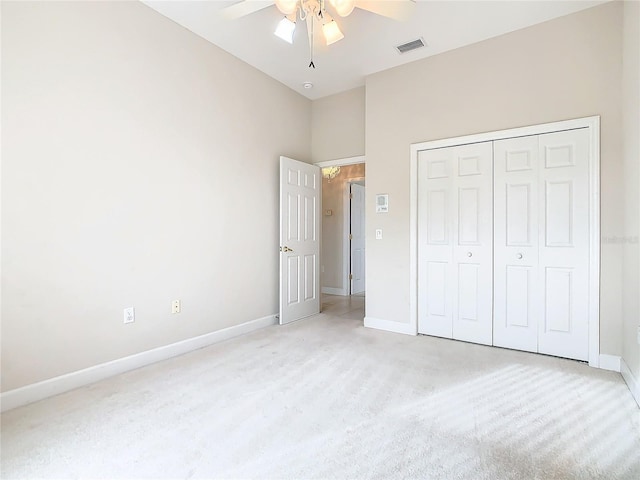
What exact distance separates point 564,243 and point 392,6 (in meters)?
2.38

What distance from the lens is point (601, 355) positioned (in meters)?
2.67

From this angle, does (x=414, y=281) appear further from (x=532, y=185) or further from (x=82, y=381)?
(x=82, y=381)

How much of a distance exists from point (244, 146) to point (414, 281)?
242 cm

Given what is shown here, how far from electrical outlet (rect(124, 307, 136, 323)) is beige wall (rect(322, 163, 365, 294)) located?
13.4ft

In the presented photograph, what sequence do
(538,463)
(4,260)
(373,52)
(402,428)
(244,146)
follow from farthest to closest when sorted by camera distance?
(244,146), (373,52), (4,260), (402,428), (538,463)

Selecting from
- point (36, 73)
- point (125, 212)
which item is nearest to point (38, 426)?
point (125, 212)

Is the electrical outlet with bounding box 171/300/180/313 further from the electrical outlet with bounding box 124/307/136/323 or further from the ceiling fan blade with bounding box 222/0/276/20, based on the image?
the ceiling fan blade with bounding box 222/0/276/20

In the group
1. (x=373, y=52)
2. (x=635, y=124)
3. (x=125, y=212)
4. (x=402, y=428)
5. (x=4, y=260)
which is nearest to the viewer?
(x=402, y=428)

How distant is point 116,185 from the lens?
2.56 meters

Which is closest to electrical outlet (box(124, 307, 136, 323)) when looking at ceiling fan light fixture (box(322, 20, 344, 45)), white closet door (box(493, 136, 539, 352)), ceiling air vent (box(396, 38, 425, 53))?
ceiling fan light fixture (box(322, 20, 344, 45))

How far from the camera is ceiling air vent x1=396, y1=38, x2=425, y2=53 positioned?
3250mm

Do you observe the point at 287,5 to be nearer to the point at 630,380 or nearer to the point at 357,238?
the point at 630,380

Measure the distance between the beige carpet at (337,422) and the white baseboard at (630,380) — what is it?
0.17 ft

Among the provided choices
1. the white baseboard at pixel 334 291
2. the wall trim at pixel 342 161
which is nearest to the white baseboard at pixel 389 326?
the wall trim at pixel 342 161
